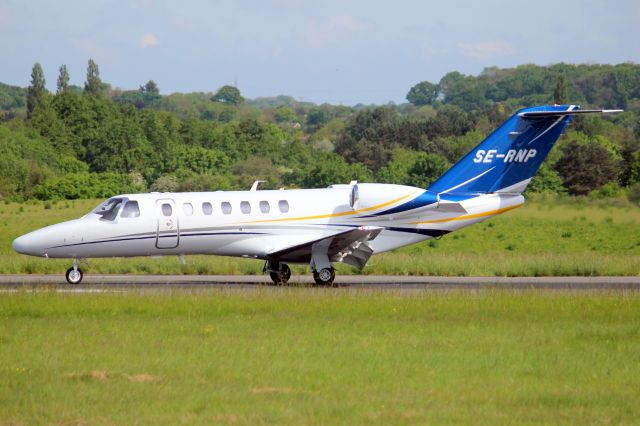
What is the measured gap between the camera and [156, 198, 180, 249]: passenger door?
27297 mm

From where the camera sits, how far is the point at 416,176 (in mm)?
73000

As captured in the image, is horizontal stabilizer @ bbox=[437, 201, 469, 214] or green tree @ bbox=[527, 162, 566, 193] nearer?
horizontal stabilizer @ bbox=[437, 201, 469, 214]

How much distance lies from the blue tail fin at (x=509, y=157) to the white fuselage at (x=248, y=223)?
20.9 inches

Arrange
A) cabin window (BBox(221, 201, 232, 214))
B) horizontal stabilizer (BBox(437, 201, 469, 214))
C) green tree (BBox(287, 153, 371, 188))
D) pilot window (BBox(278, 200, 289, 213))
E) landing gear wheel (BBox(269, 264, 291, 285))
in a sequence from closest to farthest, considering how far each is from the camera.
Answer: cabin window (BBox(221, 201, 232, 214)) < pilot window (BBox(278, 200, 289, 213)) < horizontal stabilizer (BBox(437, 201, 469, 214)) < landing gear wheel (BBox(269, 264, 291, 285)) < green tree (BBox(287, 153, 371, 188))

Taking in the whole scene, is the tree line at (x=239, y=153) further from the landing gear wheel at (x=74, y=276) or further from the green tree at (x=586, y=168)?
the landing gear wheel at (x=74, y=276)

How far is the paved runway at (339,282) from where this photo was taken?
2681 centimetres

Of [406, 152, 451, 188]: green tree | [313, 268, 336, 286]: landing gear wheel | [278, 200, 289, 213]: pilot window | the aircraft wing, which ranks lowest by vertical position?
[313, 268, 336, 286]: landing gear wheel

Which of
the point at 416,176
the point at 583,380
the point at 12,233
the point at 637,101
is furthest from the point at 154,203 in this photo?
the point at 637,101

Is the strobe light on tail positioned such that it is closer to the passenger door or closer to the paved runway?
the passenger door

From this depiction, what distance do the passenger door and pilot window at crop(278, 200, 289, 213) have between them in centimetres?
257

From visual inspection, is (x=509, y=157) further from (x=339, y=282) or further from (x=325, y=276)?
(x=325, y=276)

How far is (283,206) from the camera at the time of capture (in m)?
28.0

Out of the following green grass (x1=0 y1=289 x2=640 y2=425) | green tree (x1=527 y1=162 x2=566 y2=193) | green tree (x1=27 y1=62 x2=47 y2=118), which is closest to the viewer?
green grass (x1=0 y1=289 x2=640 y2=425)

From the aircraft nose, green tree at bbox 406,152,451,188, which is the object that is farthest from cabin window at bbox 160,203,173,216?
green tree at bbox 406,152,451,188
